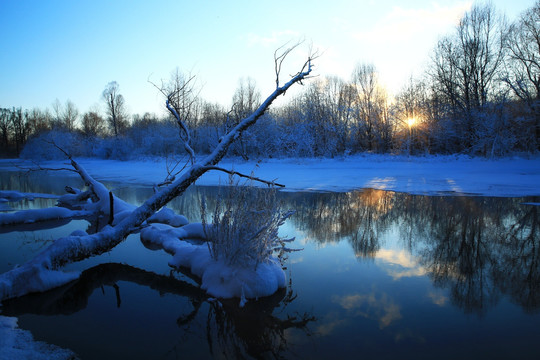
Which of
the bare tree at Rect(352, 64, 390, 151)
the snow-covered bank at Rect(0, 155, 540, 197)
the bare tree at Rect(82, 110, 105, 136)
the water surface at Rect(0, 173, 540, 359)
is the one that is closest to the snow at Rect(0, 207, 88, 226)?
the water surface at Rect(0, 173, 540, 359)

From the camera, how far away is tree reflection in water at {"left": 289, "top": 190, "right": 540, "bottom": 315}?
4867mm

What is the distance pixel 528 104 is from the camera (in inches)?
955

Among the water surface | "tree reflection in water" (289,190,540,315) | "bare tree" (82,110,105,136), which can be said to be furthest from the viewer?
"bare tree" (82,110,105,136)

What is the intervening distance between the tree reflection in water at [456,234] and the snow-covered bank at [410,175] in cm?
203

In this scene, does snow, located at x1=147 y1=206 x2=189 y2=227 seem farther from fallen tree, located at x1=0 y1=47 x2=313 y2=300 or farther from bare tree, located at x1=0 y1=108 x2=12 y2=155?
bare tree, located at x1=0 y1=108 x2=12 y2=155

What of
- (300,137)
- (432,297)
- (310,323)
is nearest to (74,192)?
(310,323)

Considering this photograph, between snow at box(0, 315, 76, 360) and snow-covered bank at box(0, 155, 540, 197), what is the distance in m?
4.81

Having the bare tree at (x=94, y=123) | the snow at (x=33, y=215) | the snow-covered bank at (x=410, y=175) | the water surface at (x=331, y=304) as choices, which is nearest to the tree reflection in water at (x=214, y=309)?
the water surface at (x=331, y=304)

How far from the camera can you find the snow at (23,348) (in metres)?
3.21

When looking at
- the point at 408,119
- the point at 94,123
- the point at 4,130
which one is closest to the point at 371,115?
the point at 408,119

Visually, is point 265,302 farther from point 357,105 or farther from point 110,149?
point 110,149

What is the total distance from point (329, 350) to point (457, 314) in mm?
1802

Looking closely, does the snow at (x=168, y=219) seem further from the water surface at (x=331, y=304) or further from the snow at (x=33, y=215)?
the snow at (x=33, y=215)

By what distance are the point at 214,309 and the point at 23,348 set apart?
196 cm
